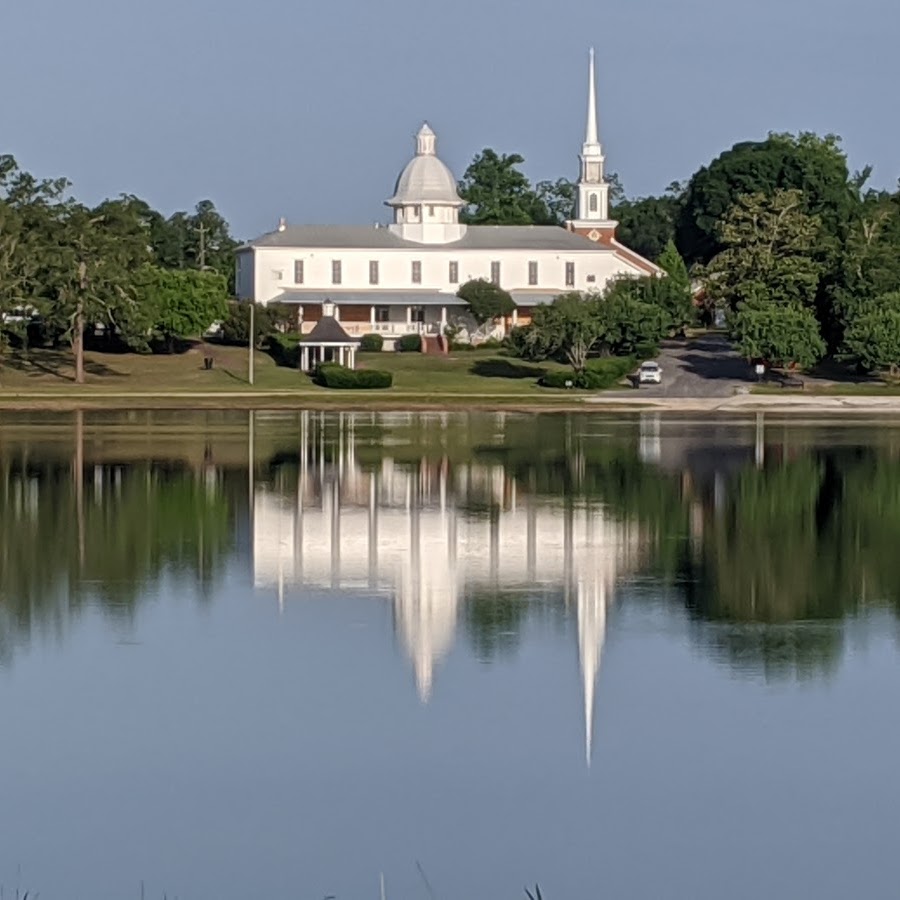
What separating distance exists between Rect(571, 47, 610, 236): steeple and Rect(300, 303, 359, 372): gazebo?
29.7m

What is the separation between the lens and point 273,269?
102188 mm

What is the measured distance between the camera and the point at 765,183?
372 ft

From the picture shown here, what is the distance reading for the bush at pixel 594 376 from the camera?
79.8m

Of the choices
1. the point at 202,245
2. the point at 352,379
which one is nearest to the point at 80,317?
the point at 352,379

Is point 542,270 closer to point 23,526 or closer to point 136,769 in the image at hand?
point 23,526

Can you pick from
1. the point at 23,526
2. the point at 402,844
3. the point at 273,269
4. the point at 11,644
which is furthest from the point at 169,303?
the point at 402,844

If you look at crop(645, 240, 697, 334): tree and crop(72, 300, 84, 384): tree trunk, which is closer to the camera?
crop(72, 300, 84, 384): tree trunk

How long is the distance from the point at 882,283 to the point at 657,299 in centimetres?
1026

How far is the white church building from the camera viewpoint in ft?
328

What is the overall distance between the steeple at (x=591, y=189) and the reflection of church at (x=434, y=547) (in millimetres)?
74655

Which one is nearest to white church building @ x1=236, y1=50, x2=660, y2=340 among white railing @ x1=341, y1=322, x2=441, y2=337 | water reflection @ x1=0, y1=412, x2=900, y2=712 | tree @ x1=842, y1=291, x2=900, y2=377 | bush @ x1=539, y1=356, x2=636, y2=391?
white railing @ x1=341, y1=322, x2=441, y2=337

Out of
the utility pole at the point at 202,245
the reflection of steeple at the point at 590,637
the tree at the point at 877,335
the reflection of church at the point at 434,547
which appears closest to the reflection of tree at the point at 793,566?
the reflection of steeple at the point at 590,637

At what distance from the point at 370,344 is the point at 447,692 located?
248ft

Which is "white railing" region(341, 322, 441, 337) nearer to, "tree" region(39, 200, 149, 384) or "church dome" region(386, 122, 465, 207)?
"church dome" region(386, 122, 465, 207)
